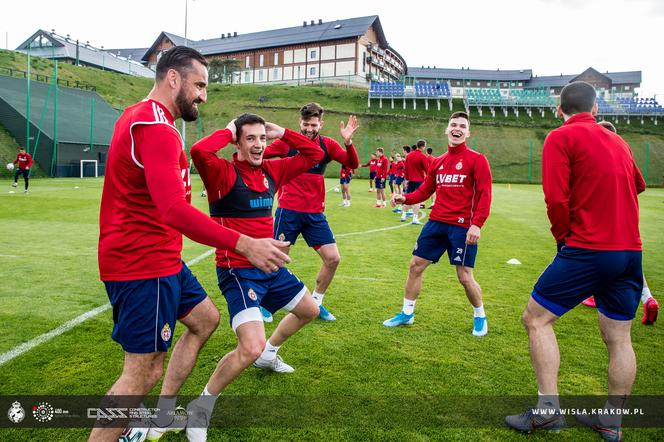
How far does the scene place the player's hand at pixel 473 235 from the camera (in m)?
5.08

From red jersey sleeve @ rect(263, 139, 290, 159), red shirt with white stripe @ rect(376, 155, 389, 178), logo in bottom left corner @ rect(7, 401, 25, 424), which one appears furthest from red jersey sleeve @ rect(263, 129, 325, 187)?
red shirt with white stripe @ rect(376, 155, 389, 178)

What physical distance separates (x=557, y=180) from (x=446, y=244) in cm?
254

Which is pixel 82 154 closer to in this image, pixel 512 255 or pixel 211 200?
pixel 512 255

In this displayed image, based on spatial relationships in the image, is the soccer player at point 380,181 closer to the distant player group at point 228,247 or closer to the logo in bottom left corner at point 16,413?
the distant player group at point 228,247

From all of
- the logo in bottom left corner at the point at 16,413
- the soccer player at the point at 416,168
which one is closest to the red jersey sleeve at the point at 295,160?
the logo in bottom left corner at the point at 16,413

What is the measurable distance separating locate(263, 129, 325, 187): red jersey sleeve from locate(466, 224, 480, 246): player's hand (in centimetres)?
194

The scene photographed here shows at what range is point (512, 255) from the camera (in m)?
10.0

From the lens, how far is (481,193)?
17.2ft

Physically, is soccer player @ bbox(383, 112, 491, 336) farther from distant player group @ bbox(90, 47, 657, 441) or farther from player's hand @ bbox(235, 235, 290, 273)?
player's hand @ bbox(235, 235, 290, 273)

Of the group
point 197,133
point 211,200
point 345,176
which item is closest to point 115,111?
point 197,133

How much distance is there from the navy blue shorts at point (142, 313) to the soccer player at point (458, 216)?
A: 3365mm

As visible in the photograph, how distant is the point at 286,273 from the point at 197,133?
1760 inches

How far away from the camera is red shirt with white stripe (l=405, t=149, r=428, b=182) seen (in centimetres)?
1482

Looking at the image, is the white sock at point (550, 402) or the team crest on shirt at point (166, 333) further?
the white sock at point (550, 402)
